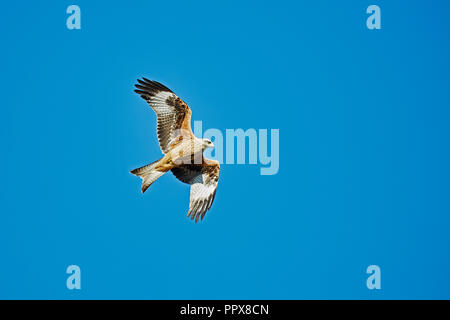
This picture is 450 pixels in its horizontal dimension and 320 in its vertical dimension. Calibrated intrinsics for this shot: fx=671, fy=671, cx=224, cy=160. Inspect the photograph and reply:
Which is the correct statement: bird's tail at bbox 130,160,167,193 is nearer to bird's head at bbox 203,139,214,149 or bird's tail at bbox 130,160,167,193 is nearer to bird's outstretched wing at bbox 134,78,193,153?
bird's outstretched wing at bbox 134,78,193,153

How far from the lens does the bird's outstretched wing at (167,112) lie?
1239 cm

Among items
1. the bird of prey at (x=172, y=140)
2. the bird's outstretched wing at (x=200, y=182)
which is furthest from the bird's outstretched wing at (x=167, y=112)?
the bird's outstretched wing at (x=200, y=182)

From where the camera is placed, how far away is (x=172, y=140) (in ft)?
41.2

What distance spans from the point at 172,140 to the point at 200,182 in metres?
1.08

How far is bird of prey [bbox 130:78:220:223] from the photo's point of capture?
12375 millimetres

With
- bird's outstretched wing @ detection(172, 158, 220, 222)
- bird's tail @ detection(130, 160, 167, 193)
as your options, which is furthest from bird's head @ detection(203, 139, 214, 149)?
bird's tail @ detection(130, 160, 167, 193)

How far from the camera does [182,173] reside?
1306cm

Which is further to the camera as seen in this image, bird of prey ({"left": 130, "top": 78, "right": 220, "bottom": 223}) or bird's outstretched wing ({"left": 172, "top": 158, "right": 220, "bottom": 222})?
bird's outstretched wing ({"left": 172, "top": 158, "right": 220, "bottom": 222})

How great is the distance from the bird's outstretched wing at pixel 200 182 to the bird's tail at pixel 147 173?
26.7 inches
